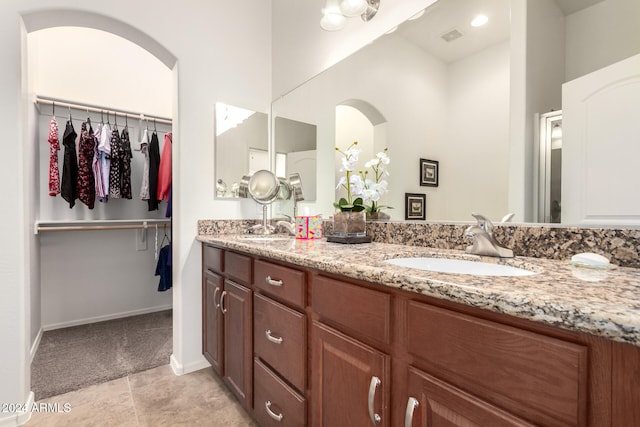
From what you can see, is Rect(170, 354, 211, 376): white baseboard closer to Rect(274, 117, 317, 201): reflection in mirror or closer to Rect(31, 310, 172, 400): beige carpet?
Rect(31, 310, 172, 400): beige carpet

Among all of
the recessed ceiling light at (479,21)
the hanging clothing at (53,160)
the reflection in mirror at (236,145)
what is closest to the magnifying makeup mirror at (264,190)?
the reflection in mirror at (236,145)

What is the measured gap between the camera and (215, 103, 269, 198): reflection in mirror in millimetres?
2119

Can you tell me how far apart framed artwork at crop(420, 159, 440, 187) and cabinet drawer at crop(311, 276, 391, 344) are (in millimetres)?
709

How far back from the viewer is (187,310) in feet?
6.48

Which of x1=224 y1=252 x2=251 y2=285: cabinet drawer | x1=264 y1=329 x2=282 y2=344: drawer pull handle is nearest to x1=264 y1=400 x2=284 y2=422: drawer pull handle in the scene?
x1=264 y1=329 x2=282 y2=344: drawer pull handle

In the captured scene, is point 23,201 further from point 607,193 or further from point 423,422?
point 607,193

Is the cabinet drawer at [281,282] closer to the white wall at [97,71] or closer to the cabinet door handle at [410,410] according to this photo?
the cabinet door handle at [410,410]

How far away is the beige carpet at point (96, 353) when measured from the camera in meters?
1.84

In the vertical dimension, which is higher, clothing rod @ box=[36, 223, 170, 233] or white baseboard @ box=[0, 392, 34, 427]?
clothing rod @ box=[36, 223, 170, 233]

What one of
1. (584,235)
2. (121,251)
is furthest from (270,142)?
(584,235)

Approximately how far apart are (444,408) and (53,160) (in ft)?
9.94

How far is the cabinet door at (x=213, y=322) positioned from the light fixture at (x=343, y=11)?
1.59 metres

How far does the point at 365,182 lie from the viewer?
1.55 m

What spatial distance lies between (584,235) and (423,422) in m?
0.71
